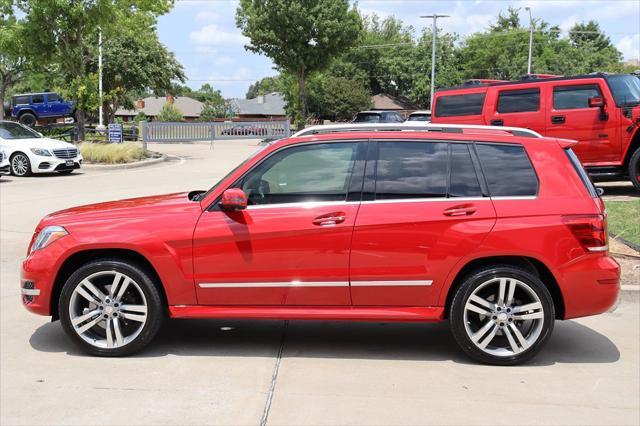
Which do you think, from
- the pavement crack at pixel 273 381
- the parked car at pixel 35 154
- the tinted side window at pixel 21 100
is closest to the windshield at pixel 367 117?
the parked car at pixel 35 154

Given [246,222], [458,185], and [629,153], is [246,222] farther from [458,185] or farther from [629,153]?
[629,153]

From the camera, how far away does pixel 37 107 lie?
4078 cm

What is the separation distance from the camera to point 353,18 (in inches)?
1543

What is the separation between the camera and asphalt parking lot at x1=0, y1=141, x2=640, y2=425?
3.90 m

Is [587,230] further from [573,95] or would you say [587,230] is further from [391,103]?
[391,103]

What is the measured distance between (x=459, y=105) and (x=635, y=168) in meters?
3.47

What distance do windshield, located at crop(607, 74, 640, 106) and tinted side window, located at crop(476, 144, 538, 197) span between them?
7.53 metres

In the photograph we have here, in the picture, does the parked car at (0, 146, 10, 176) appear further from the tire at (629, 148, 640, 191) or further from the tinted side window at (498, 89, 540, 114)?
→ the tire at (629, 148, 640, 191)

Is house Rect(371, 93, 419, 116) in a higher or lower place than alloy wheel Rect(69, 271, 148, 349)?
higher

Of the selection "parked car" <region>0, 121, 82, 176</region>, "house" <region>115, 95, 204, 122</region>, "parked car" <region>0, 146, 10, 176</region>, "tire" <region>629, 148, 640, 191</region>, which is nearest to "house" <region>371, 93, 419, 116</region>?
"house" <region>115, 95, 204, 122</region>

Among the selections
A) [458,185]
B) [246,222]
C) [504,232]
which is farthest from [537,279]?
[246,222]

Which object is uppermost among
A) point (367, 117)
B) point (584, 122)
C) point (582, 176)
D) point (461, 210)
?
point (367, 117)

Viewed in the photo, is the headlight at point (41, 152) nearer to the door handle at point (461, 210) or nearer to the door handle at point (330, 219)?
the door handle at point (330, 219)

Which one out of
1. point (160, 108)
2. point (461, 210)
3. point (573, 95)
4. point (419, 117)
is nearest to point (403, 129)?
point (461, 210)
